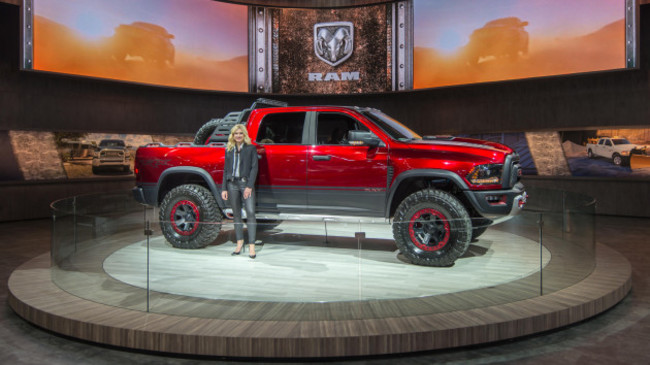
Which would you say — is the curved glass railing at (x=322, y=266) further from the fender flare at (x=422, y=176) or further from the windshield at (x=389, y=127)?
the windshield at (x=389, y=127)

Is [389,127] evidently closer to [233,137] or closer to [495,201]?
[495,201]

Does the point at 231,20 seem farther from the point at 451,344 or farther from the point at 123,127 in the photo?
the point at 451,344

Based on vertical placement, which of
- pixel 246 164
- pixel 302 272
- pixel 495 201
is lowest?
pixel 302 272

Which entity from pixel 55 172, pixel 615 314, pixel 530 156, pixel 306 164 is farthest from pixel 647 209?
pixel 55 172

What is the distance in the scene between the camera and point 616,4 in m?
10.3

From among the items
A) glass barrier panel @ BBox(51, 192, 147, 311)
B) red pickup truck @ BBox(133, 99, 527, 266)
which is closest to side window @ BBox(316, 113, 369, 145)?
red pickup truck @ BBox(133, 99, 527, 266)

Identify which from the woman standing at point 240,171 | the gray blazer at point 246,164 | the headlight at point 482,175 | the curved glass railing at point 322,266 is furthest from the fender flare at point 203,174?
the headlight at point 482,175

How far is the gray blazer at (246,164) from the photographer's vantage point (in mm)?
6145

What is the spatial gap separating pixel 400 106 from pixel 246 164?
26.1 feet

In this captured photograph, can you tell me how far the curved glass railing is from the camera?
408 centimetres

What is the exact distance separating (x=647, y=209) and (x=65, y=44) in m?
12.6

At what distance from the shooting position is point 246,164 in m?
6.15

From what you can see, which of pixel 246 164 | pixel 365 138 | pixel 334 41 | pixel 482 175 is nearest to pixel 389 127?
pixel 365 138

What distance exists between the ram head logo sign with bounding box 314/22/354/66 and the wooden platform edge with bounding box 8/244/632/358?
9470 mm
